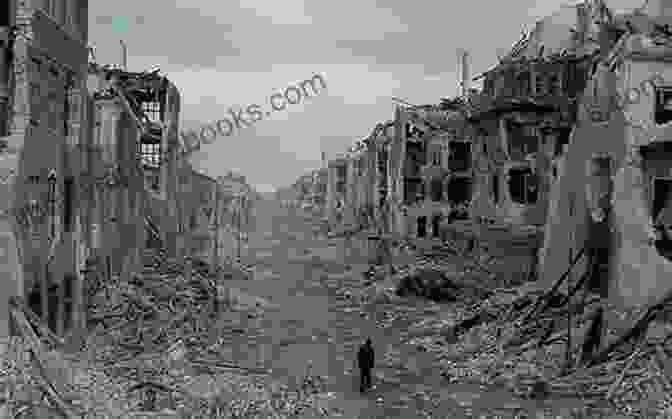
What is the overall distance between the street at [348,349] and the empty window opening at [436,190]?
7.14 m

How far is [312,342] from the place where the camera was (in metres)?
20.5

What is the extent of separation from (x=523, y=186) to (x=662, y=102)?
1853cm

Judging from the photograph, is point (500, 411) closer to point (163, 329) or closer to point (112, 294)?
point (163, 329)

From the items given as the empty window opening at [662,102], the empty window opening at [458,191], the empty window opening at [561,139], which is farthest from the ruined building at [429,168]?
the empty window opening at [662,102]

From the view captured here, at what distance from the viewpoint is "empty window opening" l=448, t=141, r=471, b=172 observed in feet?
135

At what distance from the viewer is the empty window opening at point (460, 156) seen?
41094 mm

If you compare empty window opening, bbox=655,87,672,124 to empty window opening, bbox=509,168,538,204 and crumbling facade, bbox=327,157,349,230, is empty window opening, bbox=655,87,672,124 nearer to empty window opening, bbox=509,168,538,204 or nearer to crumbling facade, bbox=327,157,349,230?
empty window opening, bbox=509,168,538,204

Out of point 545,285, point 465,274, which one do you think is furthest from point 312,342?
point 465,274

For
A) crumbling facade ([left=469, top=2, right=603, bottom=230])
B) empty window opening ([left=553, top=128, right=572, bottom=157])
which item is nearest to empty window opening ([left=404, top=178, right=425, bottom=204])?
crumbling facade ([left=469, top=2, right=603, bottom=230])

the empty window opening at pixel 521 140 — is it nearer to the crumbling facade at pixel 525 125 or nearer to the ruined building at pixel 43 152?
the crumbling facade at pixel 525 125

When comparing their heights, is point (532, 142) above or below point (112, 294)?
above

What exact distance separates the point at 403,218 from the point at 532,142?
1067 cm

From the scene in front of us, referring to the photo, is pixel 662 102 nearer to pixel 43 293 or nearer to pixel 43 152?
pixel 43 152

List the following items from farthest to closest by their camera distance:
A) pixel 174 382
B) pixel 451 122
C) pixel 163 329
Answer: pixel 451 122, pixel 163 329, pixel 174 382
